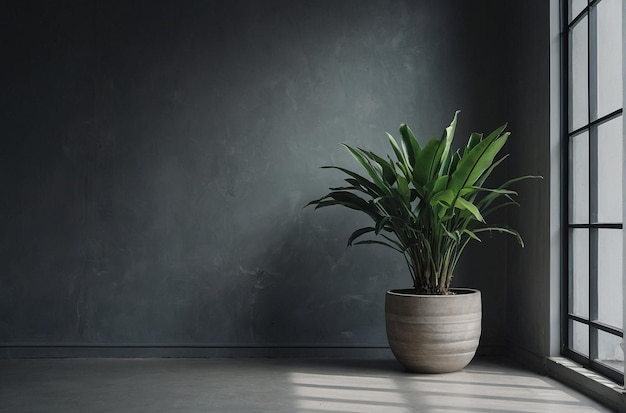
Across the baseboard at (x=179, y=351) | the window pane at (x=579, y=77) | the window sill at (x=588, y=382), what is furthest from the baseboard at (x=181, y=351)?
the window pane at (x=579, y=77)

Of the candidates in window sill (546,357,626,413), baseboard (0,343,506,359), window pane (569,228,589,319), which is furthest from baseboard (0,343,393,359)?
window pane (569,228,589,319)

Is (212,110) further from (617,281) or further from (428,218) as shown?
(617,281)

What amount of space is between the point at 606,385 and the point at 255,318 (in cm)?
169

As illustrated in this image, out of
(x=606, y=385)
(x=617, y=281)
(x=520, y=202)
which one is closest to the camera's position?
(x=606, y=385)

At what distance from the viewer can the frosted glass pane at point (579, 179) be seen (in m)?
2.93

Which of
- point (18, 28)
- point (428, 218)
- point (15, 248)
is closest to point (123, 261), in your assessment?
point (15, 248)

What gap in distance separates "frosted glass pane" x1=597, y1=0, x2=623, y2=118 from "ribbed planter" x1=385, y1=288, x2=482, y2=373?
969 millimetres

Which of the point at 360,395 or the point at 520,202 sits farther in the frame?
the point at 520,202

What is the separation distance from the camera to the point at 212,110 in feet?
11.8

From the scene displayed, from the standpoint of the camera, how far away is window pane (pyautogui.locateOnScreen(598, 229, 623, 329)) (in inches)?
104

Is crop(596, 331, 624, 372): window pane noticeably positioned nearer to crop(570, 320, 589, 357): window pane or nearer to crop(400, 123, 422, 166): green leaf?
crop(570, 320, 589, 357): window pane

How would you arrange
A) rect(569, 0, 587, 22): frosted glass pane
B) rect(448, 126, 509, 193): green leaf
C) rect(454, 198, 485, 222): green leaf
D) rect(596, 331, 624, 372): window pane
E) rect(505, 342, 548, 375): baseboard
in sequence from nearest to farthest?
1. rect(596, 331, 624, 372): window pane
2. rect(454, 198, 485, 222): green leaf
3. rect(448, 126, 509, 193): green leaf
4. rect(569, 0, 587, 22): frosted glass pane
5. rect(505, 342, 548, 375): baseboard

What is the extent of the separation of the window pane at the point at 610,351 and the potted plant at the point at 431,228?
50 cm

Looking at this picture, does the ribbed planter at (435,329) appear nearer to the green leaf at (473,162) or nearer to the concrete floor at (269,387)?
the concrete floor at (269,387)
